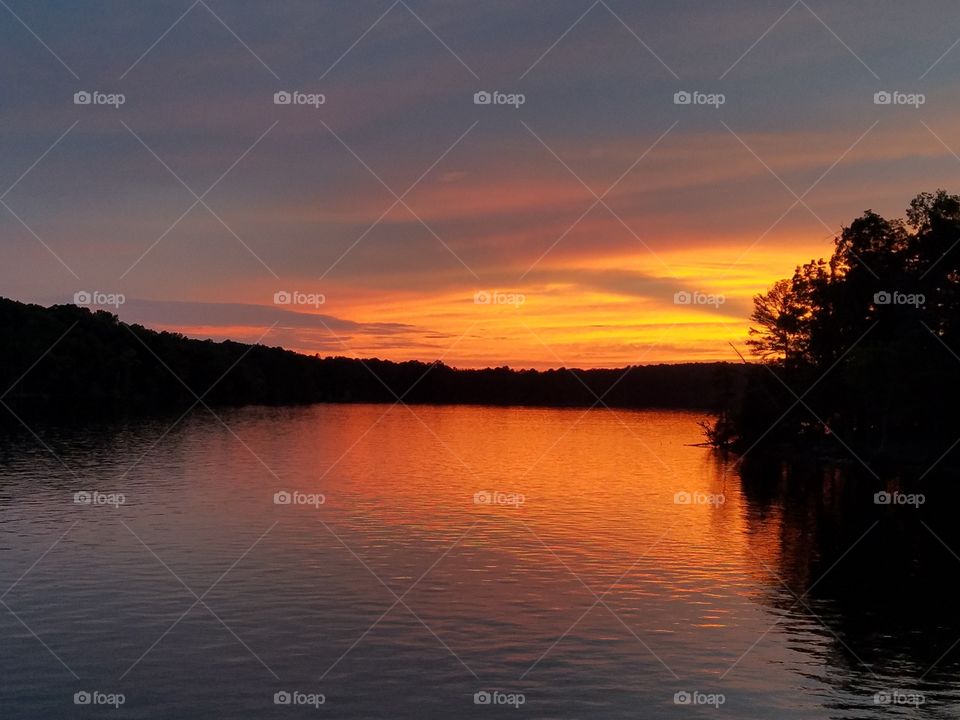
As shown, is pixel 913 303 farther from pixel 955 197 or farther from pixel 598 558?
pixel 598 558

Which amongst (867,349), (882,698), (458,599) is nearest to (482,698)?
(458,599)

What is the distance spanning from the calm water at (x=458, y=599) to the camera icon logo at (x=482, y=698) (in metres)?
0.24

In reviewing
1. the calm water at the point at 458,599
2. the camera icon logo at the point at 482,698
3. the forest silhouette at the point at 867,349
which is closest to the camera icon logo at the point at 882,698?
the calm water at the point at 458,599

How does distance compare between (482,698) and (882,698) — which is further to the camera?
(882,698)

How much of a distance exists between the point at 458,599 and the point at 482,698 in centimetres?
1124

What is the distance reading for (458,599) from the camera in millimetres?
38094

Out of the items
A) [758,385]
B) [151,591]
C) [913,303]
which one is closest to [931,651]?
[151,591]

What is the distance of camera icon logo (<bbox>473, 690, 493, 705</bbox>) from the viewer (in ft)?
87.3

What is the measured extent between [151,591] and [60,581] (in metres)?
4.31

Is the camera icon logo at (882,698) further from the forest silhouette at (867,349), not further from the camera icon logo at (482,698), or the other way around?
the forest silhouette at (867,349)

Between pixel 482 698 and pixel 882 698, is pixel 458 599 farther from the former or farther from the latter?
pixel 882 698

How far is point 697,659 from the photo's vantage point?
31.6m

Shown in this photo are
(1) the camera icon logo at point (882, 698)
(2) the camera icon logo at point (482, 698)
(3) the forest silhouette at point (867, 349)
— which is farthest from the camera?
(3) the forest silhouette at point (867, 349)

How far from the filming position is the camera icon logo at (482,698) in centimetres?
2661
